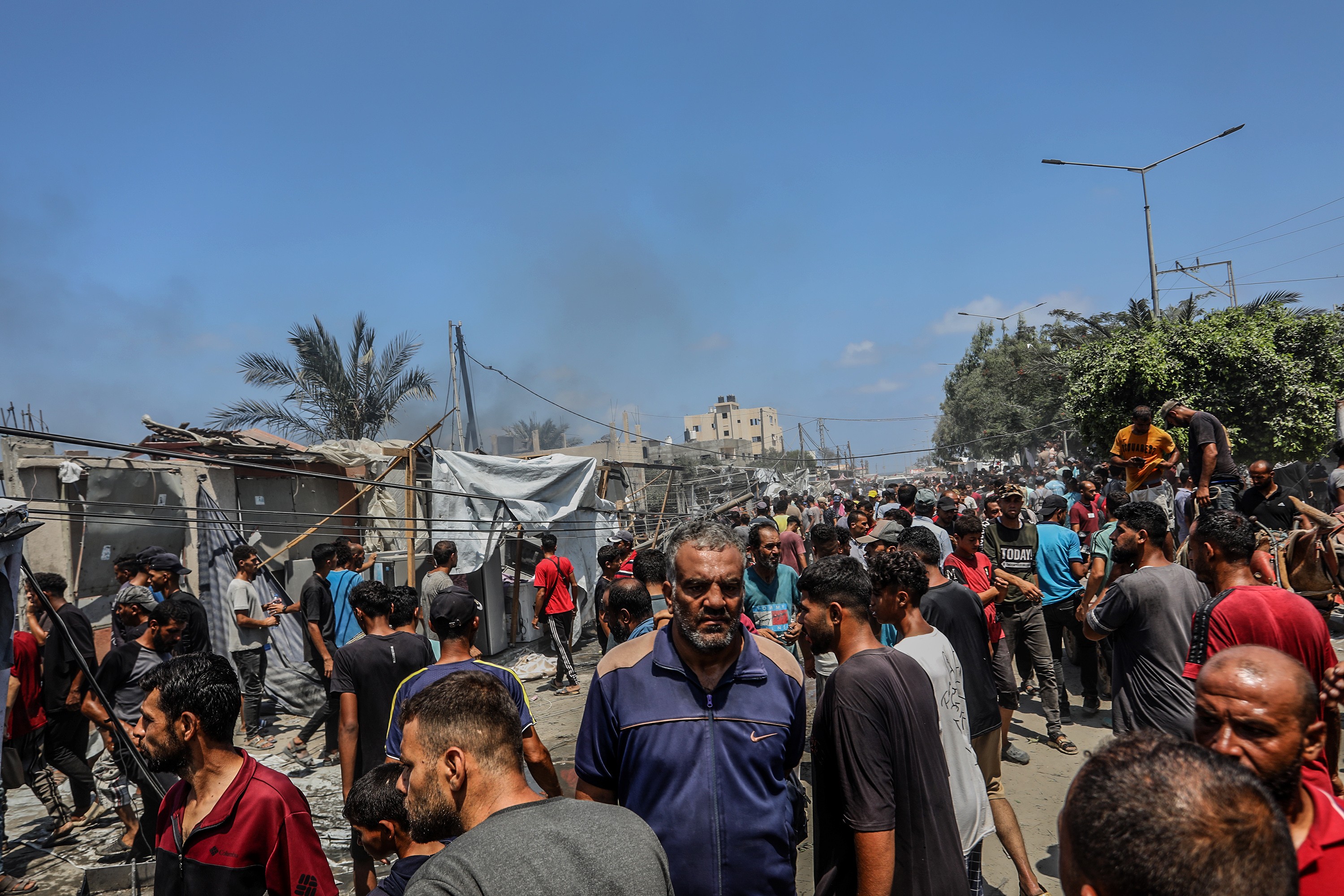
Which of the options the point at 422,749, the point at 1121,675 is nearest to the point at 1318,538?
the point at 1121,675

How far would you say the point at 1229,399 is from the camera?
1236 cm

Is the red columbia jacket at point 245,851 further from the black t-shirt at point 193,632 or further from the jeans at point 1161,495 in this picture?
the jeans at point 1161,495

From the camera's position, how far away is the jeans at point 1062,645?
6820 mm

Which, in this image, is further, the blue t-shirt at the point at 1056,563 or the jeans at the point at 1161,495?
the jeans at the point at 1161,495

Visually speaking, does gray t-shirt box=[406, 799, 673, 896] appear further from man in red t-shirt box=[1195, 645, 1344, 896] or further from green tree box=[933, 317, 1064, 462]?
green tree box=[933, 317, 1064, 462]

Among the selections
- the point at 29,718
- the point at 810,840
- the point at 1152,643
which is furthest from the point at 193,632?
the point at 1152,643

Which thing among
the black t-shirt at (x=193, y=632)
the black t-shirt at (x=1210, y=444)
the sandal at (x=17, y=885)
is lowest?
the sandal at (x=17, y=885)

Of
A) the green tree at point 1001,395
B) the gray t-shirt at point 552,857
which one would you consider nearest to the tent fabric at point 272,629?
the gray t-shirt at point 552,857

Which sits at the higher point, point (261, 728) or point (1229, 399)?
point (1229, 399)

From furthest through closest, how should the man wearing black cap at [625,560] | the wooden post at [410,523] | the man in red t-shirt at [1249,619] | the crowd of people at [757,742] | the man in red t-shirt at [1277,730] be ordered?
the wooden post at [410,523] → the man wearing black cap at [625,560] → the man in red t-shirt at [1249,619] → the man in red t-shirt at [1277,730] → the crowd of people at [757,742]

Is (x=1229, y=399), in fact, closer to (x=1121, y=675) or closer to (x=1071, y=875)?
(x=1121, y=675)

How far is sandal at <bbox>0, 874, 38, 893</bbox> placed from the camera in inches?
207

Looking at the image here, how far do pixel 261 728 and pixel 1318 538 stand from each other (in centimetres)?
959

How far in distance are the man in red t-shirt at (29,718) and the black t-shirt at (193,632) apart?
2.88 feet
